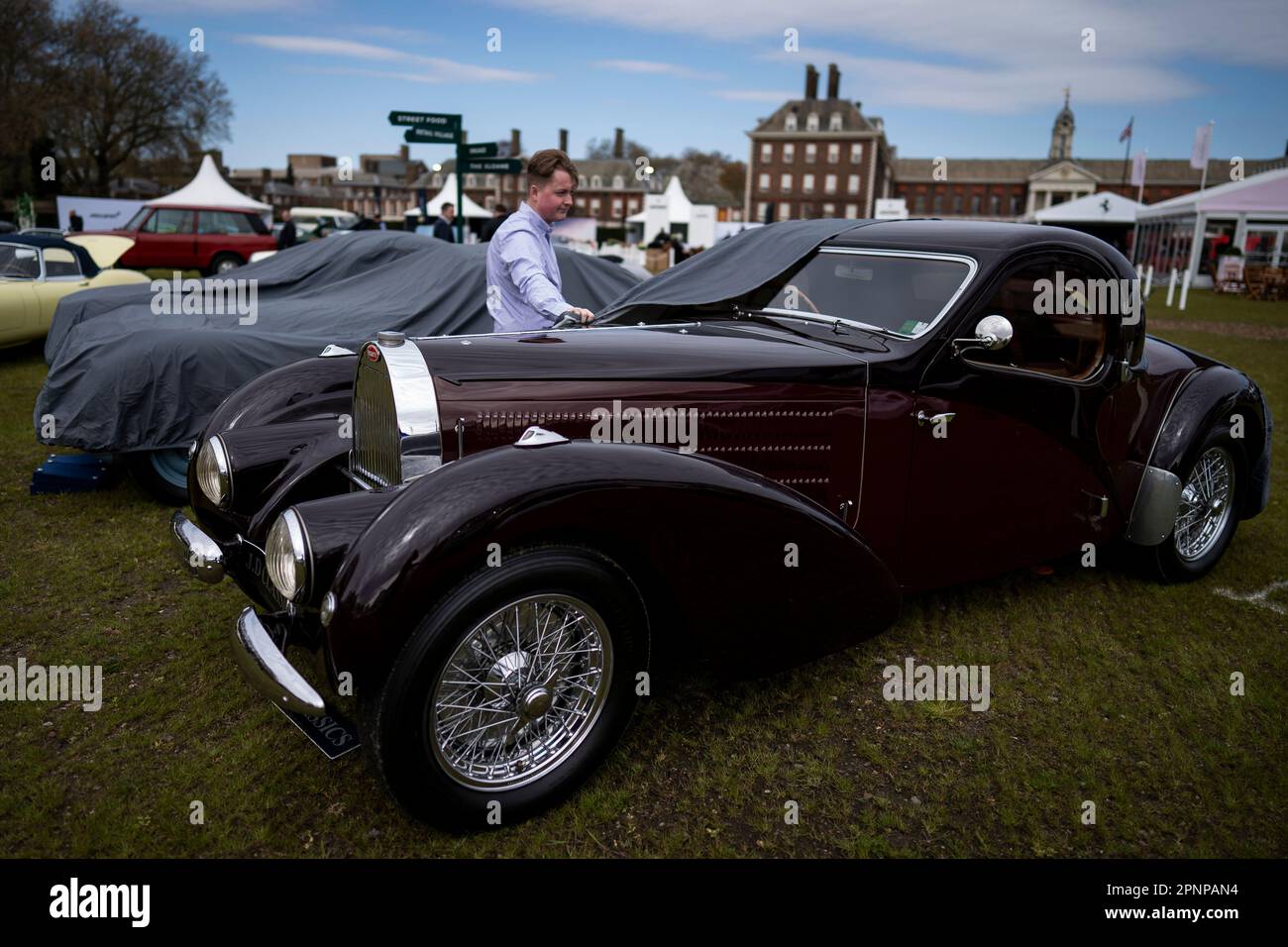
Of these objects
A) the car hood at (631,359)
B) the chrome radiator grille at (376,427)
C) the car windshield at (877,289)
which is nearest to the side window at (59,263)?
the chrome radiator grille at (376,427)

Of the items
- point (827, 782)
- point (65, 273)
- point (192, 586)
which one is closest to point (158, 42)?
point (65, 273)

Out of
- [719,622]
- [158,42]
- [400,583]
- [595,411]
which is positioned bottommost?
[719,622]

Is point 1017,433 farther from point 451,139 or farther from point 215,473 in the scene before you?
point 451,139

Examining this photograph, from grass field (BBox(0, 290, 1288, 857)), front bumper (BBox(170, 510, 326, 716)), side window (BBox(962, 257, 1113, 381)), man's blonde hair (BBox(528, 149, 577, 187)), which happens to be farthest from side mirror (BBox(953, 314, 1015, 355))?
front bumper (BBox(170, 510, 326, 716))

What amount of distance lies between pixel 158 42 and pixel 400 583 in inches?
1992

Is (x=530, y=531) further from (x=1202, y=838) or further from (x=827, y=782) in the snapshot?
(x=1202, y=838)

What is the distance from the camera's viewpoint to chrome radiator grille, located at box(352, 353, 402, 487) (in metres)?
2.83

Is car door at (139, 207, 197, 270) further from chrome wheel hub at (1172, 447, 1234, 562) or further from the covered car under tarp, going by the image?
chrome wheel hub at (1172, 447, 1234, 562)

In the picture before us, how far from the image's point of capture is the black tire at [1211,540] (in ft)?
14.3

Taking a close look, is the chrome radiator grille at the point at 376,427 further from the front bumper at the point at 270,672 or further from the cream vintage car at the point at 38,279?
the cream vintage car at the point at 38,279

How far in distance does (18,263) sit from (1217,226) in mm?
40846

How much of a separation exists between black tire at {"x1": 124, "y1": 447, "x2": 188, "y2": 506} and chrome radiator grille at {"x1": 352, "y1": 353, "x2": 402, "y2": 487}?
9.46ft

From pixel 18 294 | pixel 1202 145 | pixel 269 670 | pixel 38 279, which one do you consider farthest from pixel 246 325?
pixel 1202 145

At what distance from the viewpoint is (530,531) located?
Result: 2.38m
